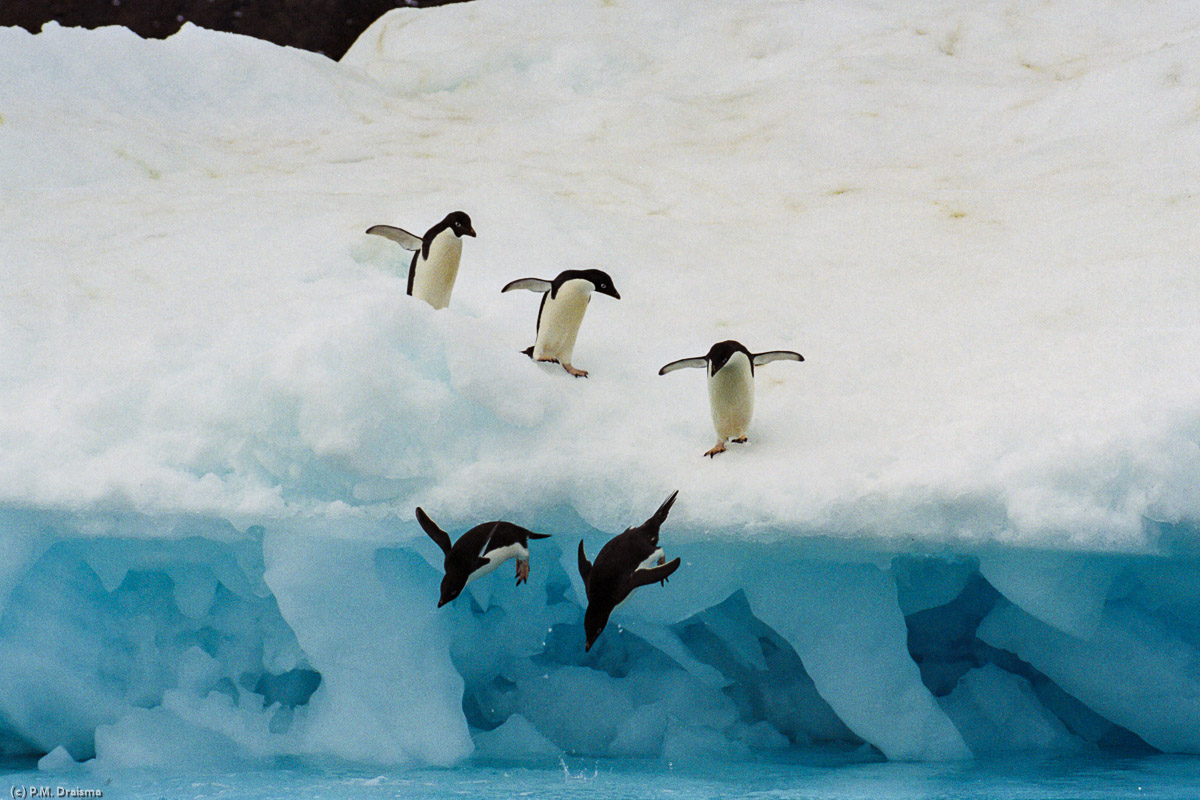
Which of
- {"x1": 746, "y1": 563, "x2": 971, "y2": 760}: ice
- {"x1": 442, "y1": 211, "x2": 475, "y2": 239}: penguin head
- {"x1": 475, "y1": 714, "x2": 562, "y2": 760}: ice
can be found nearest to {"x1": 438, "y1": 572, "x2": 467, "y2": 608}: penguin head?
{"x1": 475, "y1": 714, "x2": 562, "y2": 760}: ice

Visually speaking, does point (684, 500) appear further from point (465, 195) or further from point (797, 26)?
point (797, 26)

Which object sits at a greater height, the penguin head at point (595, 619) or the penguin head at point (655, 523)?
the penguin head at point (655, 523)

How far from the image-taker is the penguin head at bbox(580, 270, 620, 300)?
3320 mm

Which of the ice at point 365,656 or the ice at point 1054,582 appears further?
the ice at point 365,656

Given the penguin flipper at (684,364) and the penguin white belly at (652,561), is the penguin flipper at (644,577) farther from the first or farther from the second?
the penguin flipper at (684,364)

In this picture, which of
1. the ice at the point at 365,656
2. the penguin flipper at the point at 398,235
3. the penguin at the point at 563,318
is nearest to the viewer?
the ice at the point at 365,656

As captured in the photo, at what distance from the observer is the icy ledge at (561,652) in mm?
2910

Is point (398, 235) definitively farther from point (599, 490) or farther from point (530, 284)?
point (599, 490)

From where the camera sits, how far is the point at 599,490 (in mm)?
2832

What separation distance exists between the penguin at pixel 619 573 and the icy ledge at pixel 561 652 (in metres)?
0.34

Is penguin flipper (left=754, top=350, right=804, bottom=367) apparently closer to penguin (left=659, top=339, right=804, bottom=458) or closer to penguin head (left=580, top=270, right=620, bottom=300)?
penguin (left=659, top=339, right=804, bottom=458)

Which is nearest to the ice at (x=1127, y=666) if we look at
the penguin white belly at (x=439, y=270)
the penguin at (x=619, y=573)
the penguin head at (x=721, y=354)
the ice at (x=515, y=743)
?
the penguin head at (x=721, y=354)

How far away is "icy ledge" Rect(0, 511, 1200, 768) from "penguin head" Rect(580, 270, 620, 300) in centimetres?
84

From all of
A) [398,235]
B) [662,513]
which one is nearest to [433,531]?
[662,513]
